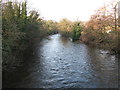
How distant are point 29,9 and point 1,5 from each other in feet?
55.0

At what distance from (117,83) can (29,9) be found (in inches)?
844

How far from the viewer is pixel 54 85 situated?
693cm

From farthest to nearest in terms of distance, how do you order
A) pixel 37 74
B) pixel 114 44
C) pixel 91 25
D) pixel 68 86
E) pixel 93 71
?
pixel 91 25
pixel 114 44
pixel 93 71
pixel 37 74
pixel 68 86

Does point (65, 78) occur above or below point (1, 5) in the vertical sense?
below

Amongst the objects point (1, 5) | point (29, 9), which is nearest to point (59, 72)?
point (1, 5)

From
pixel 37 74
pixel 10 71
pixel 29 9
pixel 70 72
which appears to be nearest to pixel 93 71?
pixel 70 72

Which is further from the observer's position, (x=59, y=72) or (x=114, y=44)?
(x=114, y=44)

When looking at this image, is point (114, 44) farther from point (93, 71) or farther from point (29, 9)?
point (29, 9)

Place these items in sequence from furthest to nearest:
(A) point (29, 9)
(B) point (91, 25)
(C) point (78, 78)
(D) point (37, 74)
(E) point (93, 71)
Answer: (A) point (29, 9)
(B) point (91, 25)
(E) point (93, 71)
(D) point (37, 74)
(C) point (78, 78)

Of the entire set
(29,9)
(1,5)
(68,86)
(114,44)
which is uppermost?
(29,9)

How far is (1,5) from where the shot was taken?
8312mm

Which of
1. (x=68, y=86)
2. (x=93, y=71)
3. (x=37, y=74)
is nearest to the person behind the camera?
(x=68, y=86)

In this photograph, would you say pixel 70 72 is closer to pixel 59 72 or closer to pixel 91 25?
pixel 59 72

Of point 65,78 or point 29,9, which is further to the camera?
point 29,9
